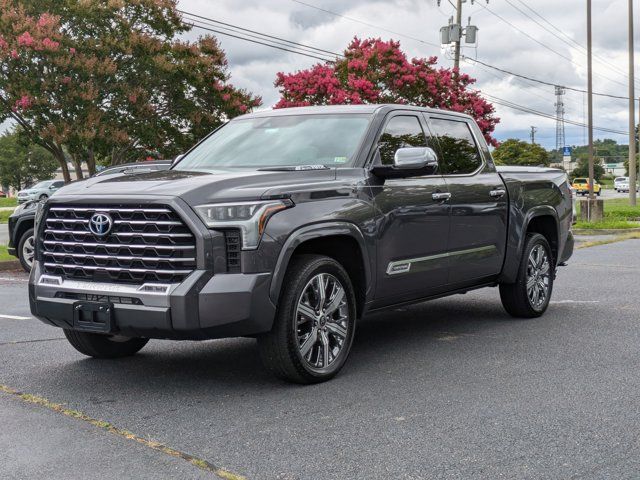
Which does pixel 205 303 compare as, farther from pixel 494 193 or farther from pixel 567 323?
pixel 567 323

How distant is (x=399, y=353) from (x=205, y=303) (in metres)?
2.19

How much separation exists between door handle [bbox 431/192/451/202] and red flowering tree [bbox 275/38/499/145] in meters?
19.2

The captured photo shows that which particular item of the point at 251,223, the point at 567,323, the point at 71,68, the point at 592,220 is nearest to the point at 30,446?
the point at 251,223

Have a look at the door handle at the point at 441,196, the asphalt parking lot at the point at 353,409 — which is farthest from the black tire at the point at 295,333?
the door handle at the point at 441,196

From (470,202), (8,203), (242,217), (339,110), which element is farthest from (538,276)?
(8,203)

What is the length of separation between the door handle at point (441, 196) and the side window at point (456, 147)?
333 mm

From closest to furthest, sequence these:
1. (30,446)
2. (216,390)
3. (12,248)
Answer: (30,446) → (216,390) → (12,248)

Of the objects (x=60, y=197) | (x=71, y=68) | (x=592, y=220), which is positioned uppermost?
(x=71, y=68)

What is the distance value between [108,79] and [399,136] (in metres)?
20.0

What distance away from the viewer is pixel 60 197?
18.5 ft

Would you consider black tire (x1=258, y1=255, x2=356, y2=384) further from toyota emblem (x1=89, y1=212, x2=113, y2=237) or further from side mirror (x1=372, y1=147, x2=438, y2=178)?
toyota emblem (x1=89, y1=212, x2=113, y2=237)

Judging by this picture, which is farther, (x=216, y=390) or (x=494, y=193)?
(x=494, y=193)

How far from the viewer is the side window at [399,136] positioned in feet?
21.2

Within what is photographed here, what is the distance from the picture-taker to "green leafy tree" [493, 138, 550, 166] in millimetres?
94188
